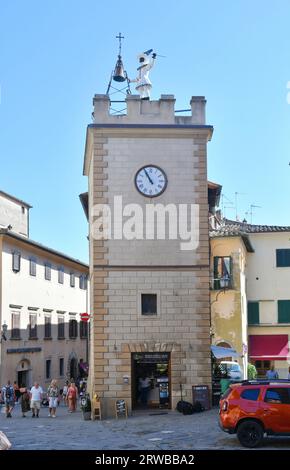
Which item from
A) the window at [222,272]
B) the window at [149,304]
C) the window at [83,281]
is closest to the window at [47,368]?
the window at [83,281]

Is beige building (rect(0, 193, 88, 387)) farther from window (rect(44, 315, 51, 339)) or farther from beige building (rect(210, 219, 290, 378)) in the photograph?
beige building (rect(210, 219, 290, 378))

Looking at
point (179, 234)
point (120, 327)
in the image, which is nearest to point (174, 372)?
point (120, 327)

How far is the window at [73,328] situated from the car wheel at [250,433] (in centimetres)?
3254

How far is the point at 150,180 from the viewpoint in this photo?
27.8 metres

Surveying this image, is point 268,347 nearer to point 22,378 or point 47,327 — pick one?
point 47,327

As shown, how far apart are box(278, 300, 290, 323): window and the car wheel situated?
2780cm

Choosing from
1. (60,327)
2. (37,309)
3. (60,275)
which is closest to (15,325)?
(37,309)

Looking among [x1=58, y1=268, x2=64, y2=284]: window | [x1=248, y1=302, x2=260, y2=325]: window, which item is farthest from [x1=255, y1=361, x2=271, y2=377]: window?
[x1=58, y1=268, x2=64, y2=284]: window

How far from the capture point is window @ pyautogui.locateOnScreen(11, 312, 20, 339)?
130 ft

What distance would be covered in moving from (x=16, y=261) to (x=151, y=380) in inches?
639

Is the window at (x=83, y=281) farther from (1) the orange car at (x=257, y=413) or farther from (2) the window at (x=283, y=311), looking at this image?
(1) the orange car at (x=257, y=413)

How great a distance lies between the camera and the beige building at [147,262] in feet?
88.3

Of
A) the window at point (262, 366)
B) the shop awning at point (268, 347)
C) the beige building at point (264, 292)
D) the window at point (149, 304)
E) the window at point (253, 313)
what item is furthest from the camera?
the window at point (253, 313)
